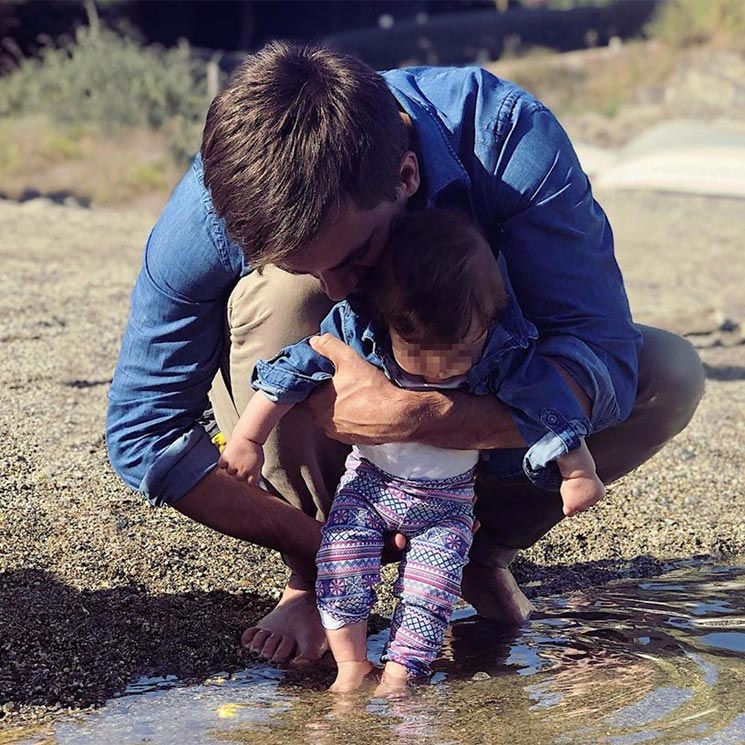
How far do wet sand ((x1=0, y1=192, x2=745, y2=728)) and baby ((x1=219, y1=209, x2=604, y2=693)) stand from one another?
380 millimetres

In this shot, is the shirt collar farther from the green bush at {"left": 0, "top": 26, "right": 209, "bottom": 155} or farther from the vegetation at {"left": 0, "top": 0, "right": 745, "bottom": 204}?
the green bush at {"left": 0, "top": 26, "right": 209, "bottom": 155}

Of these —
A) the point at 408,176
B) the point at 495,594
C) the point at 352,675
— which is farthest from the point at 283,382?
the point at 495,594

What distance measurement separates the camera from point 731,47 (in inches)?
765

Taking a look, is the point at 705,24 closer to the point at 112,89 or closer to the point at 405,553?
the point at 112,89

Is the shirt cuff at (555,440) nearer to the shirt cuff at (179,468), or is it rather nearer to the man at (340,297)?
the man at (340,297)

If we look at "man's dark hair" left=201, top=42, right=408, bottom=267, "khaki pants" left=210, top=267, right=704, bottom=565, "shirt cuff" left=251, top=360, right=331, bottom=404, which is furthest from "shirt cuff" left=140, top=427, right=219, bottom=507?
"man's dark hair" left=201, top=42, right=408, bottom=267

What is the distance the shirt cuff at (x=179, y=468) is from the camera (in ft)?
9.40

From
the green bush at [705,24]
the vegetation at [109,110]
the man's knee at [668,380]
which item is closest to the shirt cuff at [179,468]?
the man's knee at [668,380]

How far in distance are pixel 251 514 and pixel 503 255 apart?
83 centimetres

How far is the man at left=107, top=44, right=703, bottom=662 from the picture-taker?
230 centimetres

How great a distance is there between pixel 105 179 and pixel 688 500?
30.2 ft

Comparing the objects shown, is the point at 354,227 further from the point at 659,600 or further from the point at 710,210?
the point at 710,210

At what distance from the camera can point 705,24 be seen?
20484 millimetres

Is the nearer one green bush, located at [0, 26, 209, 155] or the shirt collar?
the shirt collar
